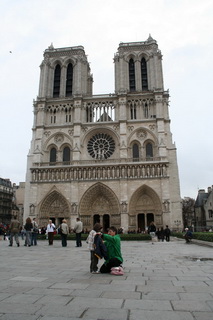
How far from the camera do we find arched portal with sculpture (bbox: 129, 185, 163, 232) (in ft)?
96.3

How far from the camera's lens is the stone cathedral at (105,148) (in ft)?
97.9

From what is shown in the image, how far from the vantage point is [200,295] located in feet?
12.8

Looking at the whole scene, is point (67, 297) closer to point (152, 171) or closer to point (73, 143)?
point (152, 171)

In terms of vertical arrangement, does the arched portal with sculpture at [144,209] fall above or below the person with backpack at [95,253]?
above

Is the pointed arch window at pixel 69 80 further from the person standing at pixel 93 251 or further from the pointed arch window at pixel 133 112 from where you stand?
the person standing at pixel 93 251

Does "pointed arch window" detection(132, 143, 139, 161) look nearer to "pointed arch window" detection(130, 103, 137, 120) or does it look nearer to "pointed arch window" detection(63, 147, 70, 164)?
"pointed arch window" detection(130, 103, 137, 120)

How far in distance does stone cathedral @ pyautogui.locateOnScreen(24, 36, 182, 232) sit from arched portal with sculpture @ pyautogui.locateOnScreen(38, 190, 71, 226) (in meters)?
0.11

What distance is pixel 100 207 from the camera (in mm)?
31266

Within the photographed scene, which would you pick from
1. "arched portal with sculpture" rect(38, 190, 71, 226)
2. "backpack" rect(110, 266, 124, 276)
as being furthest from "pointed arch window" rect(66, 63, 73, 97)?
"backpack" rect(110, 266, 124, 276)

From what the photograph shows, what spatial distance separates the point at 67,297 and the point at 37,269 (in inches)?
112

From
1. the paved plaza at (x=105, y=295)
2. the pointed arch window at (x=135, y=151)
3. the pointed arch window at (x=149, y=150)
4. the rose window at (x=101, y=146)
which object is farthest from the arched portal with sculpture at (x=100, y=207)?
the paved plaza at (x=105, y=295)

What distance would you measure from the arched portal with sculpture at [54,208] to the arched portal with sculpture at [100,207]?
209cm

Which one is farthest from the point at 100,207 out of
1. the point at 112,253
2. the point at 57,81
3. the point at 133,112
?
the point at 112,253

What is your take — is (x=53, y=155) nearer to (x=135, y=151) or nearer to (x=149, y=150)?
(x=135, y=151)
